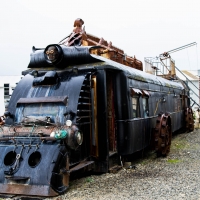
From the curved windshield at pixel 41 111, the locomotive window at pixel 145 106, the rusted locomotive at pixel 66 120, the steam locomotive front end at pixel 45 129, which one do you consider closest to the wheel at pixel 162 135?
the rusted locomotive at pixel 66 120

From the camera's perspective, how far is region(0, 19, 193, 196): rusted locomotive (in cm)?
618

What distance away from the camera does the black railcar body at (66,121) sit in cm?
617

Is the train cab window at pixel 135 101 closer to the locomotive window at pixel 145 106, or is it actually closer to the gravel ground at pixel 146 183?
the locomotive window at pixel 145 106

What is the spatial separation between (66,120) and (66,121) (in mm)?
338

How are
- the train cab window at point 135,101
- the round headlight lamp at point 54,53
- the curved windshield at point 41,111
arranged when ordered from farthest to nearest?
the train cab window at point 135,101 → the round headlight lamp at point 54,53 → the curved windshield at point 41,111

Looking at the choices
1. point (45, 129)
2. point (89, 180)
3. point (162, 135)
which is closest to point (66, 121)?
point (45, 129)

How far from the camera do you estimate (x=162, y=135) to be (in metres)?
10.1

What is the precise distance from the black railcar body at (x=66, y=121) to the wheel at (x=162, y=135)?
0.13m

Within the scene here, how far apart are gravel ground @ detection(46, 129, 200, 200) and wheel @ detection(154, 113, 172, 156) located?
473 millimetres

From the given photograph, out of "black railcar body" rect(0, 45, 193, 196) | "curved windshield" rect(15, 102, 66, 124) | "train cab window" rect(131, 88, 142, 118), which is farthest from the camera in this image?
"train cab window" rect(131, 88, 142, 118)

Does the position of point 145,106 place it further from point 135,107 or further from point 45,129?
point 45,129

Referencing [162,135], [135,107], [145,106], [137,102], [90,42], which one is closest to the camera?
[135,107]

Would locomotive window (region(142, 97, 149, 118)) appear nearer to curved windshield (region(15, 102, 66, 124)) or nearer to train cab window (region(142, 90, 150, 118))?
train cab window (region(142, 90, 150, 118))

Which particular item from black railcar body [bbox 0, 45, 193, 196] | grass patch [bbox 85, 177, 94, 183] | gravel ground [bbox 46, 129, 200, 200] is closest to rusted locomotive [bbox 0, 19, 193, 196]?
black railcar body [bbox 0, 45, 193, 196]
